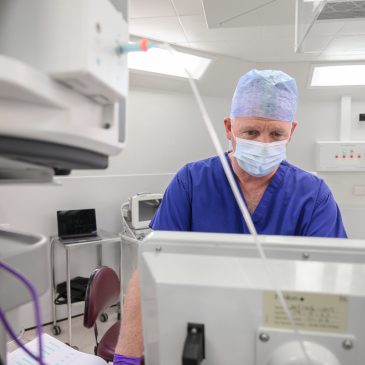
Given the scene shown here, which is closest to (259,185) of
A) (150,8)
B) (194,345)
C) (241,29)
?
(194,345)

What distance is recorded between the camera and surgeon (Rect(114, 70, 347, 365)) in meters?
1.06

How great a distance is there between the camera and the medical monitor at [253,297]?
0.45 meters

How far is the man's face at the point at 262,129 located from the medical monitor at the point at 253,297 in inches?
24.6

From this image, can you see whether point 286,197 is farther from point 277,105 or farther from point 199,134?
point 199,134

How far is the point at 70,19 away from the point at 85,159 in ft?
0.54

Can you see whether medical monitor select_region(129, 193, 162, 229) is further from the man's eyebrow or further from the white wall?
the man's eyebrow

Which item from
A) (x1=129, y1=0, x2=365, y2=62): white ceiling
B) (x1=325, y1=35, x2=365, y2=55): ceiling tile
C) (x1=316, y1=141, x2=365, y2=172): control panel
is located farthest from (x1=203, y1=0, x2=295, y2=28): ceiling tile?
(x1=316, y1=141, x2=365, y2=172): control panel

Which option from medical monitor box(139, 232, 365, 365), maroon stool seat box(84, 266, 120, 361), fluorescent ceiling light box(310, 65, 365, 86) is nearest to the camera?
medical monitor box(139, 232, 365, 365)

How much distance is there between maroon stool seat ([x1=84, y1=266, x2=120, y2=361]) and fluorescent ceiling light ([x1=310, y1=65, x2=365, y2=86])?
2.75 metres

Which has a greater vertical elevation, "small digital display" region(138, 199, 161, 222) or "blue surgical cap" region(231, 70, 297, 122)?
"blue surgical cap" region(231, 70, 297, 122)

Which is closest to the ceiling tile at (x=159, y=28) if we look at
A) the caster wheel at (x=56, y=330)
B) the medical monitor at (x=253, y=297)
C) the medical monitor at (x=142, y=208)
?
the medical monitor at (x=142, y=208)

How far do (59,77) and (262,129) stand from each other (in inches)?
32.4

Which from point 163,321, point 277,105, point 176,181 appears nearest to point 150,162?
point 176,181

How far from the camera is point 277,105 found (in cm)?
105
